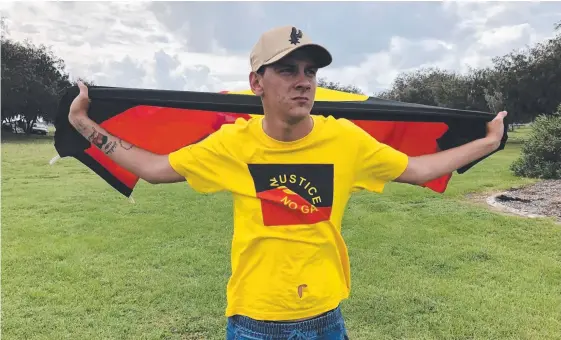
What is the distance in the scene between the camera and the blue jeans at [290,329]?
2.47 metres

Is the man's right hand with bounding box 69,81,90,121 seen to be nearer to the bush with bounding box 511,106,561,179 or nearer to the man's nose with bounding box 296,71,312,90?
the man's nose with bounding box 296,71,312,90

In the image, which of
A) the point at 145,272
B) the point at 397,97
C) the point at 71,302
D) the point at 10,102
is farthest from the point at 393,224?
the point at 397,97

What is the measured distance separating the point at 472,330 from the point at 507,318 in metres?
0.54

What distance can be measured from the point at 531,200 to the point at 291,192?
1089cm

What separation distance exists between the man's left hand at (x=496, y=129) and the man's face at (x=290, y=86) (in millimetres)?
1198

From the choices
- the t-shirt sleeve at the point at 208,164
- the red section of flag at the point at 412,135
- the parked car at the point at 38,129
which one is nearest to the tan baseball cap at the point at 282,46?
the t-shirt sleeve at the point at 208,164

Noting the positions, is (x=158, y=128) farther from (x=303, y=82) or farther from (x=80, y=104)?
(x=303, y=82)

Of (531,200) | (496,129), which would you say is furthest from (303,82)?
(531,200)

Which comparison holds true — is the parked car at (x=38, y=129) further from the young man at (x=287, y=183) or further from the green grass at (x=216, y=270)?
the young man at (x=287, y=183)

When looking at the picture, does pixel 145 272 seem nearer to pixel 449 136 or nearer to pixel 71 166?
pixel 449 136

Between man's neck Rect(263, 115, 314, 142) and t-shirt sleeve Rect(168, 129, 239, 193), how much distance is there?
0.75ft

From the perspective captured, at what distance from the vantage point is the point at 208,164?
2.60 meters

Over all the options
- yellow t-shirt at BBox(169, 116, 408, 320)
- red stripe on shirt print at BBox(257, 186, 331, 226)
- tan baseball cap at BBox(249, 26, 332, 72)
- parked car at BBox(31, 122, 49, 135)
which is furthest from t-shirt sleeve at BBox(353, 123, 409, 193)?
parked car at BBox(31, 122, 49, 135)

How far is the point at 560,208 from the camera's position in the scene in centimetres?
1077
